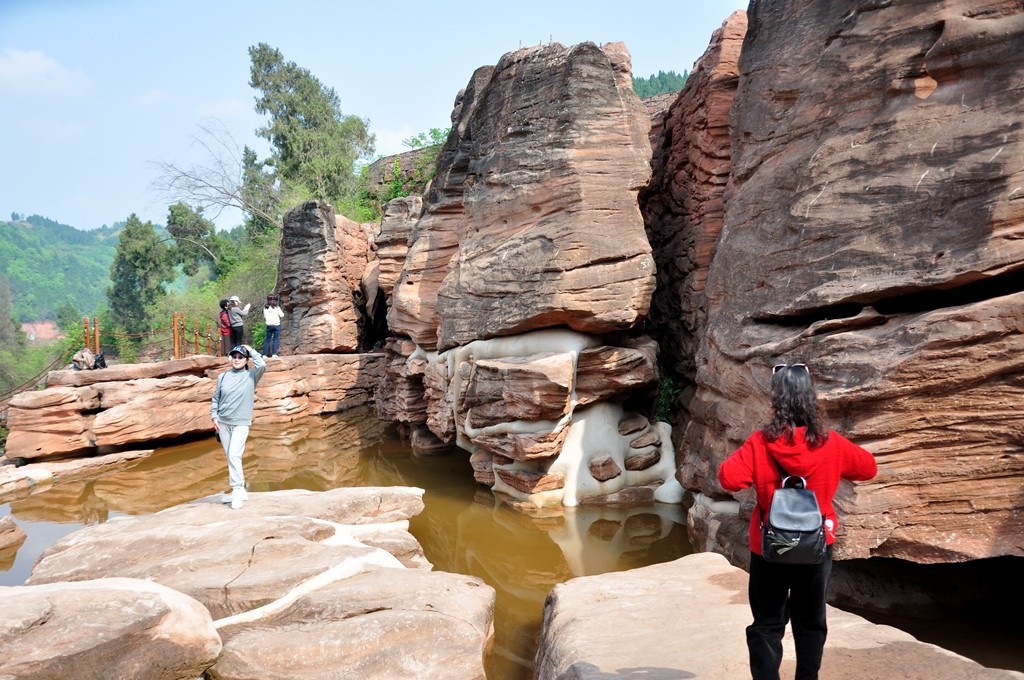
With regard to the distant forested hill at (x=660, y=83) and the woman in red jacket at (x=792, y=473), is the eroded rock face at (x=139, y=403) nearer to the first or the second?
the woman in red jacket at (x=792, y=473)

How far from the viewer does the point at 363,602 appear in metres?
4.52

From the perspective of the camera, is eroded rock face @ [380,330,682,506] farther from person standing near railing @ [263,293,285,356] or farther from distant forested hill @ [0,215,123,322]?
distant forested hill @ [0,215,123,322]

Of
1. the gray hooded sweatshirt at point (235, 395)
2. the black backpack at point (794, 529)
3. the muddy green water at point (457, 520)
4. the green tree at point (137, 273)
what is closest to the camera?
the black backpack at point (794, 529)

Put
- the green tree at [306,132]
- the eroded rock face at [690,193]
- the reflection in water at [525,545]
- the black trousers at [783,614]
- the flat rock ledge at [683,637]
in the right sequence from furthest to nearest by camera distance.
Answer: the green tree at [306,132]
the eroded rock face at [690,193]
the reflection in water at [525,545]
the flat rock ledge at [683,637]
the black trousers at [783,614]

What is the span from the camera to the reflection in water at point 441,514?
6164 millimetres

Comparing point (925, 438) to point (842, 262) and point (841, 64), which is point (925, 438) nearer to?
point (842, 262)

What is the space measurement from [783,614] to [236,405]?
5.50 metres

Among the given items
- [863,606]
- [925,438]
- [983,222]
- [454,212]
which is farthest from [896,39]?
[454,212]

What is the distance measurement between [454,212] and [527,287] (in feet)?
11.4

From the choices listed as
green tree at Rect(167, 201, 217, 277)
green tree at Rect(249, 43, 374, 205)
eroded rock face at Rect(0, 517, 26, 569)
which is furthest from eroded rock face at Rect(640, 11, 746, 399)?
green tree at Rect(167, 201, 217, 277)

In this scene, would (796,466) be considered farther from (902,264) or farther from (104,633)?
(104,633)

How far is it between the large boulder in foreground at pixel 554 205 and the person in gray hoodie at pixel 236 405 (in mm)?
3240

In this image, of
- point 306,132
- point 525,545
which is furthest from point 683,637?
point 306,132

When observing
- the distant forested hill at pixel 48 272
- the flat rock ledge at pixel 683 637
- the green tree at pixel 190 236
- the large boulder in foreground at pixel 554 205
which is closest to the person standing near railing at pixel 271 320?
the large boulder in foreground at pixel 554 205
